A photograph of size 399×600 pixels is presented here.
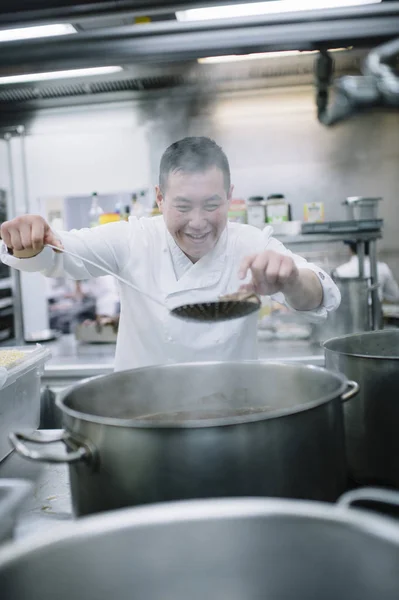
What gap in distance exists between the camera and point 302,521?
391mm

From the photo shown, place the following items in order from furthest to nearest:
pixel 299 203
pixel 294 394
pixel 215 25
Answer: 1. pixel 299 203
2. pixel 215 25
3. pixel 294 394

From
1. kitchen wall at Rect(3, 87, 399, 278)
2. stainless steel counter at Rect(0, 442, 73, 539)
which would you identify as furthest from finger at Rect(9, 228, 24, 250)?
kitchen wall at Rect(3, 87, 399, 278)

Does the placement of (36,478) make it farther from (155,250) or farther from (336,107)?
(336,107)

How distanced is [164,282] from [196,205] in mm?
287

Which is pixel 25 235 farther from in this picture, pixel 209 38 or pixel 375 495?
pixel 209 38

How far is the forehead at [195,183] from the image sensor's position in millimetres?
1492

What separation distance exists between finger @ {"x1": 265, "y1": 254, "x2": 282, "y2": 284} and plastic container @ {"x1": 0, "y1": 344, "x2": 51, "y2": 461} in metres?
0.54

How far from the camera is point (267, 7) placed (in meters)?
2.03

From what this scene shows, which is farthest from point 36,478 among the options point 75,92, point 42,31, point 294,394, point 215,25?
point 75,92

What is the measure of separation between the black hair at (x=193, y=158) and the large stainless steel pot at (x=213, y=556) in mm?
1204

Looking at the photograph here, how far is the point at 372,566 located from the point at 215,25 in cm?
196

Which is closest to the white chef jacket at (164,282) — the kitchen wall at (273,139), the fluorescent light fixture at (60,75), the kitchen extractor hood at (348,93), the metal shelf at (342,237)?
the metal shelf at (342,237)

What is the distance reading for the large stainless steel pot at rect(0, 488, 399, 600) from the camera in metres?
0.38

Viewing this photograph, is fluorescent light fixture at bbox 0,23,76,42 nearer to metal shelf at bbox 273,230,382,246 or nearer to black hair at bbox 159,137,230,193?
black hair at bbox 159,137,230,193
